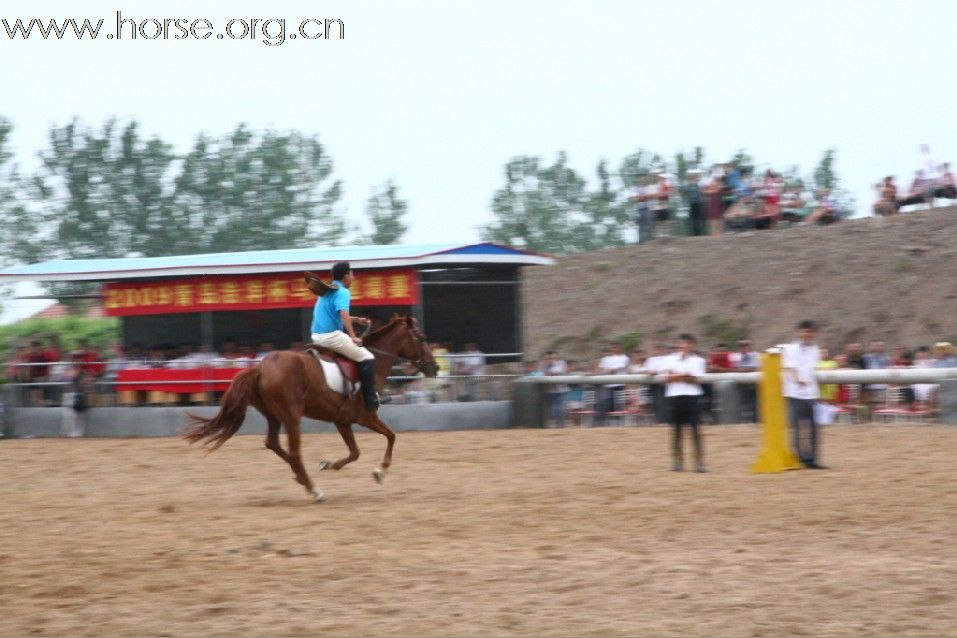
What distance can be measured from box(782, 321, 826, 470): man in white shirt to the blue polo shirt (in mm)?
5035

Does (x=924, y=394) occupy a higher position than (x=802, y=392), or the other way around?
(x=802, y=392)

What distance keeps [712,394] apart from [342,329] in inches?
372

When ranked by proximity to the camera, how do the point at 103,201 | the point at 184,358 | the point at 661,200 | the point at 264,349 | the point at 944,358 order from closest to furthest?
the point at 944,358 → the point at 264,349 → the point at 184,358 → the point at 661,200 → the point at 103,201

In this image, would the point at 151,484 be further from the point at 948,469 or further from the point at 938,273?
the point at 938,273

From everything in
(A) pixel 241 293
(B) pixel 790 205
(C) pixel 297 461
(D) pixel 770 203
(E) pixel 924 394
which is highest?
(B) pixel 790 205

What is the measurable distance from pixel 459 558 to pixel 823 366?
44.5 feet

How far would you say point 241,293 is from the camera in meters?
24.8

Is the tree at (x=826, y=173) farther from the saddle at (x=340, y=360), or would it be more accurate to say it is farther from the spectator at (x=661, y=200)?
the saddle at (x=340, y=360)

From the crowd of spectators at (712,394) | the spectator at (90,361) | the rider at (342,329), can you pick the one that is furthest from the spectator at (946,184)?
the rider at (342,329)

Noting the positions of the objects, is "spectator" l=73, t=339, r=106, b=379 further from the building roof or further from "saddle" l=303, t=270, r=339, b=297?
"saddle" l=303, t=270, r=339, b=297

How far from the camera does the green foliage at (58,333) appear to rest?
2602 cm

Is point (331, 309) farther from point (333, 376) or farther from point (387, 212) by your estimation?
point (387, 212)

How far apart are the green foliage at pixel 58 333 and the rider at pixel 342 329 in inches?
478

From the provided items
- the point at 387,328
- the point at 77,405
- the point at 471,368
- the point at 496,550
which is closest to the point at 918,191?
the point at 471,368
